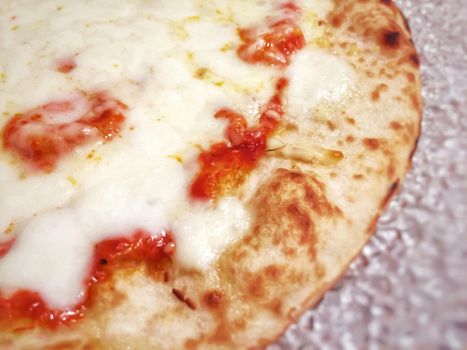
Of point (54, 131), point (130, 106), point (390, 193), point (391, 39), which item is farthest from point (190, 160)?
point (391, 39)

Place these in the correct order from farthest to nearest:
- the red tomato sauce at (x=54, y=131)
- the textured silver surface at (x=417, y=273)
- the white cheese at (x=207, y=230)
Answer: the red tomato sauce at (x=54, y=131)
the white cheese at (x=207, y=230)
the textured silver surface at (x=417, y=273)

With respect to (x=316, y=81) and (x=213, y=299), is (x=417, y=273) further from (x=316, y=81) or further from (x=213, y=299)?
(x=316, y=81)

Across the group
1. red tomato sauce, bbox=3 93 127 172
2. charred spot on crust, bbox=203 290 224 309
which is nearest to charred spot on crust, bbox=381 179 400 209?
charred spot on crust, bbox=203 290 224 309

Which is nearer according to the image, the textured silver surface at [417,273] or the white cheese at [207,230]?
the textured silver surface at [417,273]

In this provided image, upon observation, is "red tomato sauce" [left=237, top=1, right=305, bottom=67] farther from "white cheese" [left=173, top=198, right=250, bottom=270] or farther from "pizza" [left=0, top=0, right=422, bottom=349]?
"white cheese" [left=173, top=198, right=250, bottom=270]

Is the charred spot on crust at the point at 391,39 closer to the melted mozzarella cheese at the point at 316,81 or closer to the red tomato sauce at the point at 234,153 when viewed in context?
the melted mozzarella cheese at the point at 316,81

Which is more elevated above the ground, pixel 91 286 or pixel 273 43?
pixel 273 43

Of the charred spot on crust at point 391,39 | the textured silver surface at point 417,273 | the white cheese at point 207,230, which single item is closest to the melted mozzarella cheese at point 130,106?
the white cheese at point 207,230
